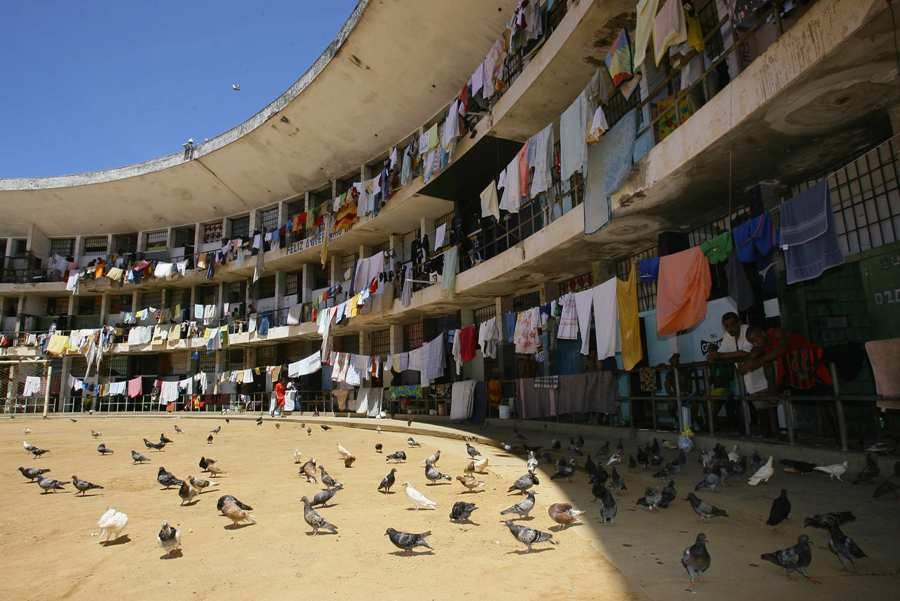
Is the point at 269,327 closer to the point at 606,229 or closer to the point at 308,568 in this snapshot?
the point at 606,229

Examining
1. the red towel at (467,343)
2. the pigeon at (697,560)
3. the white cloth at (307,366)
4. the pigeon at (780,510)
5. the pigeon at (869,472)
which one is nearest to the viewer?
the pigeon at (697,560)

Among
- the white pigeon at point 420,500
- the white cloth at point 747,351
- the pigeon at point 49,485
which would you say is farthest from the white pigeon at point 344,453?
the white cloth at point 747,351

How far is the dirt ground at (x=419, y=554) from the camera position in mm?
4020

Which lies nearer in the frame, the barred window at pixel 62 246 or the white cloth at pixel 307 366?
the white cloth at pixel 307 366

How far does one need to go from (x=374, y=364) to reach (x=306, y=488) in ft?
45.1

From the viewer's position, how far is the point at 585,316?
1148cm

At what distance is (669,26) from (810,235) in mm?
3508

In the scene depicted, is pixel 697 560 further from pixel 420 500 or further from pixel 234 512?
pixel 234 512

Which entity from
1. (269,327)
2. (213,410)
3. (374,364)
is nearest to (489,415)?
(374,364)

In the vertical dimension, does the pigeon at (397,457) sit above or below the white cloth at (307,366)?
below

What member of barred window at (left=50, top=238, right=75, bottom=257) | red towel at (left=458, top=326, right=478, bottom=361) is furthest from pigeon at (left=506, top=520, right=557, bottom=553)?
barred window at (left=50, top=238, right=75, bottom=257)

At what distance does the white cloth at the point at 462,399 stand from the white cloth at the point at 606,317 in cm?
687

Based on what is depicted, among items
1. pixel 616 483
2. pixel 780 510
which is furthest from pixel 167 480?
pixel 780 510

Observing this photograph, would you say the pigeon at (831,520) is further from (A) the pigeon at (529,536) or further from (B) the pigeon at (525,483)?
(B) the pigeon at (525,483)
